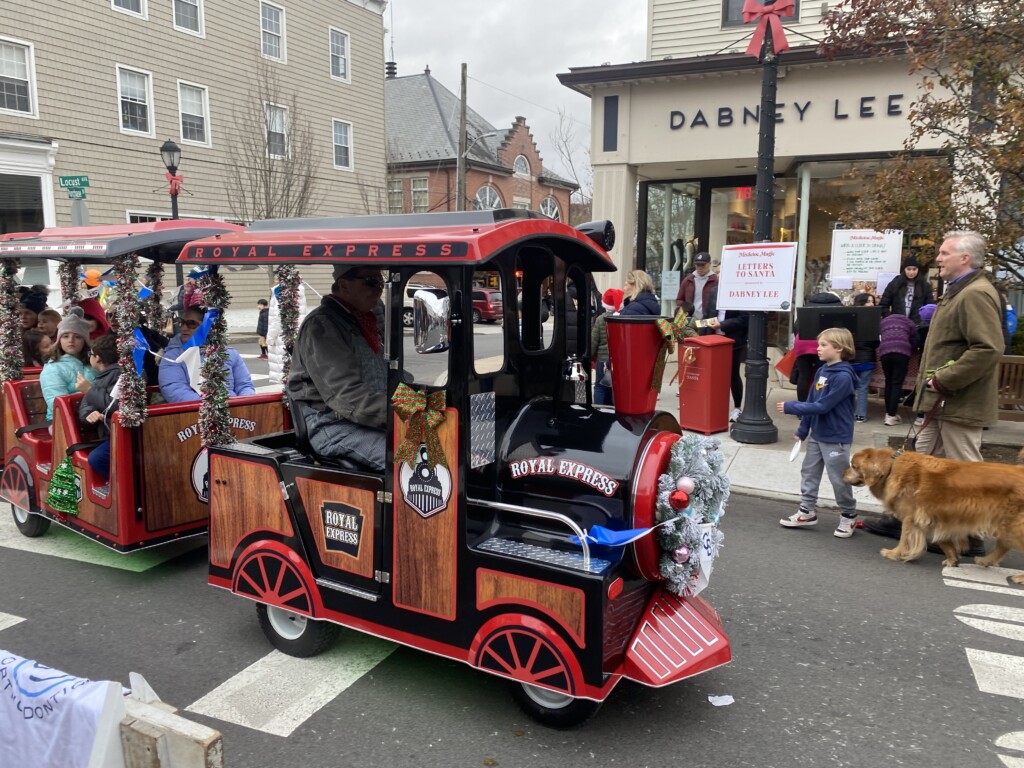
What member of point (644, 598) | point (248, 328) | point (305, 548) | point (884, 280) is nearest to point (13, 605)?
point (305, 548)

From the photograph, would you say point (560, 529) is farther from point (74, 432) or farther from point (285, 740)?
point (74, 432)

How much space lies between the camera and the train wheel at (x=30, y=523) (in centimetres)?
569

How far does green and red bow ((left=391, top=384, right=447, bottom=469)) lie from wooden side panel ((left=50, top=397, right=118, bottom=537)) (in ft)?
8.22

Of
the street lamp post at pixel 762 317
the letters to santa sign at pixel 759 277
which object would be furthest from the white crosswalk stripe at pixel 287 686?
the letters to santa sign at pixel 759 277

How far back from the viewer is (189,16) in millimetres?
20328

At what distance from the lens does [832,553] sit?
18.0 feet

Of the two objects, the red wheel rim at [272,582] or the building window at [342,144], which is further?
the building window at [342,144]

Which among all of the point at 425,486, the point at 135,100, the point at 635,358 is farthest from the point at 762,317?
the point at 135,100

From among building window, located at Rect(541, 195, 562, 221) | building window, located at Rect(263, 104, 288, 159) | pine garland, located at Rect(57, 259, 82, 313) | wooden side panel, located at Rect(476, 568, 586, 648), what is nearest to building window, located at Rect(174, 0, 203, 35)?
building window, located at Rect(263, 104, 288, 159)

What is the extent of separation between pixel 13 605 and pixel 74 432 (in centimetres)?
121

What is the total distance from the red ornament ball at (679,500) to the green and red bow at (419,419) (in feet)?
3.25

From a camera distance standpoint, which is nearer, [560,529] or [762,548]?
[560,529]

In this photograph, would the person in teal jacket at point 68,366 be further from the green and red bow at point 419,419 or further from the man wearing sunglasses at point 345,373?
the green and red bow at point 419,419

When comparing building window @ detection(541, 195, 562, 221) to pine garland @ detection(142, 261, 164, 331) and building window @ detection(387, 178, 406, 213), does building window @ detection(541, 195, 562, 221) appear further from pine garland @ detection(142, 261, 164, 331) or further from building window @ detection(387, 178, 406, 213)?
pine garland @ detection(142, 261, 164, 331)
